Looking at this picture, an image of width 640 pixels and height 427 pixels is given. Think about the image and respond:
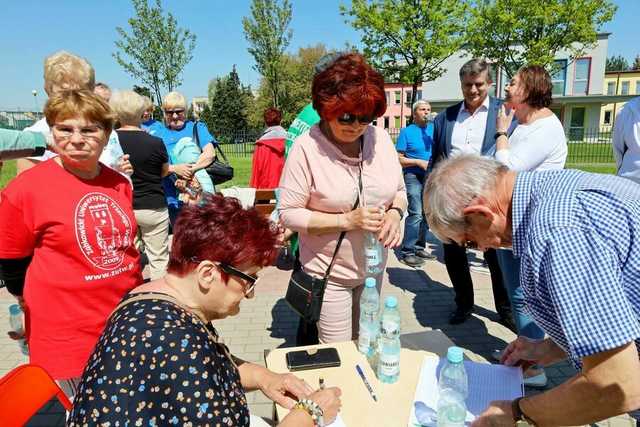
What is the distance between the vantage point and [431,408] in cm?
161

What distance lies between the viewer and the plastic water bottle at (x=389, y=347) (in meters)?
1.75

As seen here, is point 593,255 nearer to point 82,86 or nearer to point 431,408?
point 431,408

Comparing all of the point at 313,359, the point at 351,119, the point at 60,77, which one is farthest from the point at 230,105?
the point at 313,359

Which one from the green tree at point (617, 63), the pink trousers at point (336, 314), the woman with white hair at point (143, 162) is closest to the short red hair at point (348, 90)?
the pink trousers at point (336, 314)

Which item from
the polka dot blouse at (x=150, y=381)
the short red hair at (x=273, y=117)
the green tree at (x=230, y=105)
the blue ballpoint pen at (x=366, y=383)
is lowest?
the blue ballpoint pen at (x=366, y=383)

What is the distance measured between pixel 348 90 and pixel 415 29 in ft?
61.1

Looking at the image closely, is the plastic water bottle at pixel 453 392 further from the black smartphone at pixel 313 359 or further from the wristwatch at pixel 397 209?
the wristwatch at pixel 397 209

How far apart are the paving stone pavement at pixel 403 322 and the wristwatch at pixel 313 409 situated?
1.37 meters

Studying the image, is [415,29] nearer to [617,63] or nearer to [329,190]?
[329,190]

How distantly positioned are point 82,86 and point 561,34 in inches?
956

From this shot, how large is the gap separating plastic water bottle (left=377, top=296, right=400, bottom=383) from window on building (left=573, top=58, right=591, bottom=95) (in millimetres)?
37917

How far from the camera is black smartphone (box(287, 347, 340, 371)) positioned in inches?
73.5

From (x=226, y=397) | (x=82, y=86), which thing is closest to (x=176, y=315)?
(x=226, y=397)

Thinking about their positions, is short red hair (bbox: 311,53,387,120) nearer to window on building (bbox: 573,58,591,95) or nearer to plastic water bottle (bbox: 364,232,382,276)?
plastic water bottle (bbox: 364,232,382,276)
